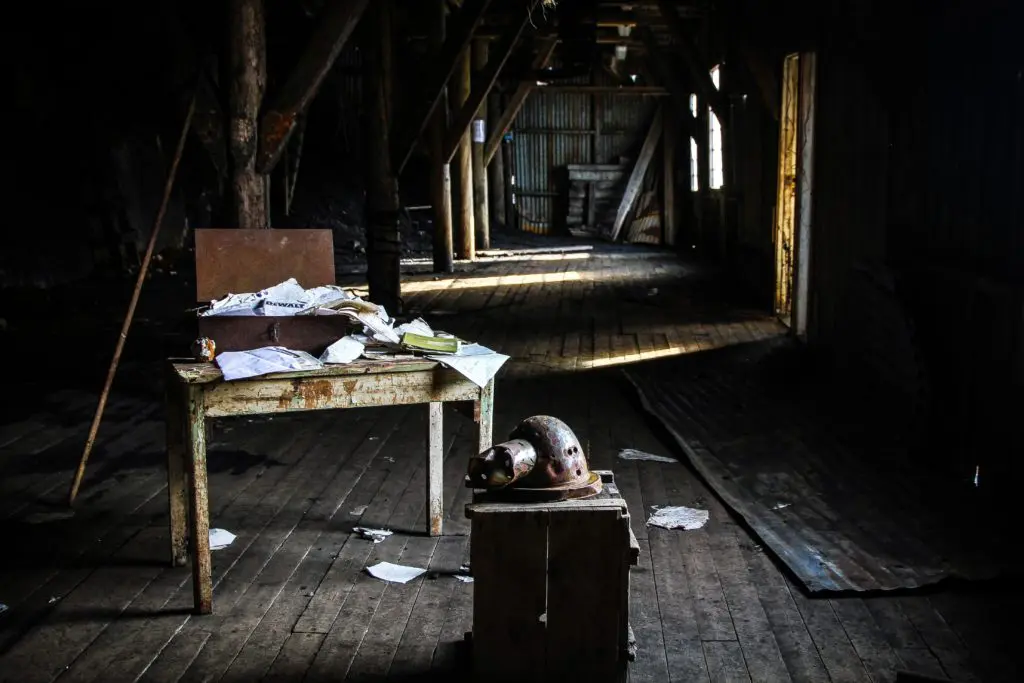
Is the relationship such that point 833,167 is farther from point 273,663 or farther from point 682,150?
point 682,150

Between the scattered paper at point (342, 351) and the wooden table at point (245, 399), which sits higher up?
the scattered paper at point (342, 351)

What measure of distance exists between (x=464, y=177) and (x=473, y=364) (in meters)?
12.2

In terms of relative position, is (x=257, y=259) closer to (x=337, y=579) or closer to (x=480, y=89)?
(x=337, y=579)

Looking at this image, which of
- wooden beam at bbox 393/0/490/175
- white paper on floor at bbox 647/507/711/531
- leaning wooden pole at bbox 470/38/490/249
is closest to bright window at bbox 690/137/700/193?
leaning wooden pole at bbox 470/38/490/249

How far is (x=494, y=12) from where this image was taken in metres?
14.9

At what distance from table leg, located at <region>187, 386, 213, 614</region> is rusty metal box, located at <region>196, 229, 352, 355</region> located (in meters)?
0.34

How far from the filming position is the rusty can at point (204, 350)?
3764 mm

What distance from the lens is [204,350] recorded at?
3.76 metres

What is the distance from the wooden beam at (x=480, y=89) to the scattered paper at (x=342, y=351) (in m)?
8.73

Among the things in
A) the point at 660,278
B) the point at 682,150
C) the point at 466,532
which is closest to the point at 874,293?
the point at 466,532

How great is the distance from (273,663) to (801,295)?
6.71m

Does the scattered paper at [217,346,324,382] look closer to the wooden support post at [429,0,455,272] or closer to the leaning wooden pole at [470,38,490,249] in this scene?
the wooden support post at [429,0,455,272]

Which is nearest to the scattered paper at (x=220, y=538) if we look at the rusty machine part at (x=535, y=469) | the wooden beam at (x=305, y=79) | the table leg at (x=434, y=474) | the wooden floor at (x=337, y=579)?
the wooden floor at (x=337, y=579)

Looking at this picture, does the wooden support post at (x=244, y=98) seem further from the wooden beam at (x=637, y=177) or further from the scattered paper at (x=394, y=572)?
the wooden beam at (x=637, y=177)
